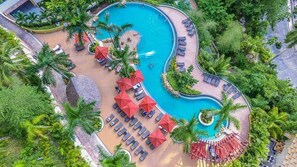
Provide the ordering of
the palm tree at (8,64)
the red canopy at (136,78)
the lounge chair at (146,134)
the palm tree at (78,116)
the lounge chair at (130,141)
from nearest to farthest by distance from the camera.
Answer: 1. the palm tree at (78,116)
2. the palm tree at (8,64)
3. the lounge chair at (130,141)
4. the lounge chair at (146,134)
5. the red canopy at (136,78)

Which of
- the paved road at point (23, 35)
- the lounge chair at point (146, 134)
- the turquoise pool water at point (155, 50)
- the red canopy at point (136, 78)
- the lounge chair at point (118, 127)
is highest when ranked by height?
the turquoise pool water at point (155, 50)

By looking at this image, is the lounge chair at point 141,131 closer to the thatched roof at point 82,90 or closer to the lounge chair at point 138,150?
the lounge chair at point 138,150

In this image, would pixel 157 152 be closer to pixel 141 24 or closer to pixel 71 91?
pixel 71 91

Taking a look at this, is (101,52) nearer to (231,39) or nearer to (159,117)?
(159,117)

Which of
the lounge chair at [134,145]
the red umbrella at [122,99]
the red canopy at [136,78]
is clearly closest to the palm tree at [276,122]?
the lounge chair at [134,145]

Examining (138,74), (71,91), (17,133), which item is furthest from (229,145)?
(17,133)

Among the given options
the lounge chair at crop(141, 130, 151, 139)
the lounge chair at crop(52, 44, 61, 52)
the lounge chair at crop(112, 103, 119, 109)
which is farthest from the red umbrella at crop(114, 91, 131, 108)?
the lounge chair at crop(52, 44, 61, 52)
